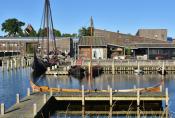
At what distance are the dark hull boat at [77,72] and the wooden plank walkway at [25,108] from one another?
4394 cm

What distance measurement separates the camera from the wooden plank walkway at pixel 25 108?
37.1 metres

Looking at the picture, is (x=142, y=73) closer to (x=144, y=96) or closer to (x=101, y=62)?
(x=101, y=62)

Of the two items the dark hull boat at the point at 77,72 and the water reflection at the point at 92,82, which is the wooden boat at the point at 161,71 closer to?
the water reflection at the point at 92,82

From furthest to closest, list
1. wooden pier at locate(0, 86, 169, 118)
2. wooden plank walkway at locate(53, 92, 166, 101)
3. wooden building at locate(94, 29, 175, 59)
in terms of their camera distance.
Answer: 1. wooden building at locate(94, 29, 175, 59)
2. wooden plank walkway at locate(53, 92, 166, 101)
3. wooden pier at locate(0, 86, 169, 118)

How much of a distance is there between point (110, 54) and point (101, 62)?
80.2ft

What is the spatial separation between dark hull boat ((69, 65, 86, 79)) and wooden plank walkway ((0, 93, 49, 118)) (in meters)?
43.9

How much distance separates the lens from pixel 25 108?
133ft

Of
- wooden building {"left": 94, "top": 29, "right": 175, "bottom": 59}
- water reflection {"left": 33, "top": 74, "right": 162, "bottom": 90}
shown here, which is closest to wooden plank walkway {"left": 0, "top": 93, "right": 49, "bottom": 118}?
water reflection {"left": 33, "top": 74, "right": 162, "bottom": 90}

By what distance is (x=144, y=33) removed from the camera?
155250mm

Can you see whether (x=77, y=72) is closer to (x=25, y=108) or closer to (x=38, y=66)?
(x=38, y=66)

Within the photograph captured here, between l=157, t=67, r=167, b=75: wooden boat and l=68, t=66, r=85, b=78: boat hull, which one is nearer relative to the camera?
l=68, t=66, r=85, b=78: boat hull

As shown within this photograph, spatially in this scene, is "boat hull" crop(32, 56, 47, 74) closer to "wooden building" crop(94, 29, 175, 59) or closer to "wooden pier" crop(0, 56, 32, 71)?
"wooden pier" crop(0, 56, 32, 71)

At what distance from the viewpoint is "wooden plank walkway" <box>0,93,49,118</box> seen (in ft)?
122

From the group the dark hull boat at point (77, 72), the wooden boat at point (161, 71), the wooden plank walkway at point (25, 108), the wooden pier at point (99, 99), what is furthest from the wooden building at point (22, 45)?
the wooden plank walkway at point (25, 108)
